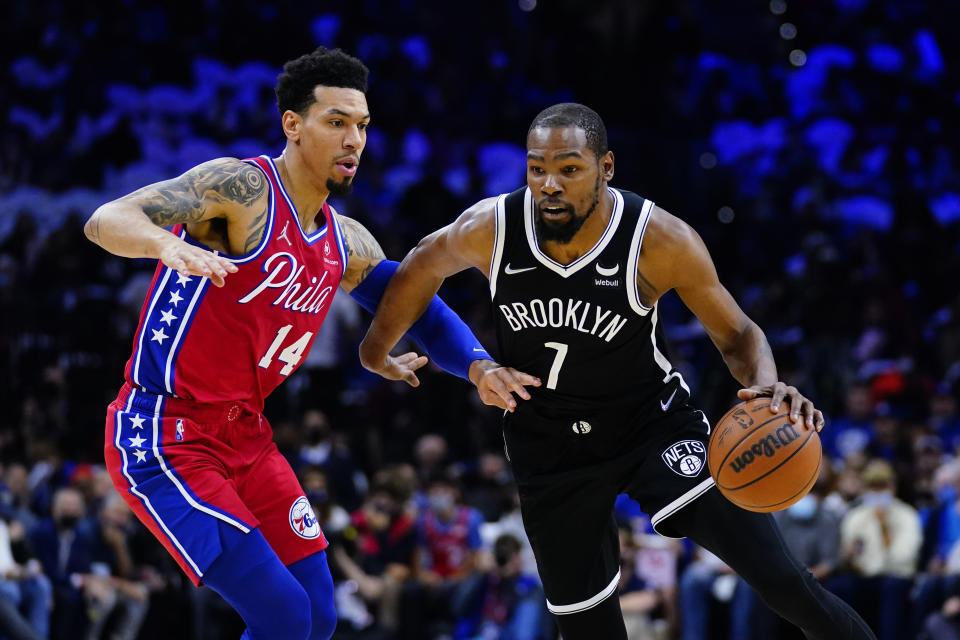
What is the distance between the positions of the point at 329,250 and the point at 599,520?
4.85ft

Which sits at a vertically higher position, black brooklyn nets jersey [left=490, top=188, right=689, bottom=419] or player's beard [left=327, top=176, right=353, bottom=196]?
player's beard [left=327, top=176, right=353, bottom=196]

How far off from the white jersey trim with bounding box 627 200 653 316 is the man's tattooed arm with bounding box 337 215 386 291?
115cm

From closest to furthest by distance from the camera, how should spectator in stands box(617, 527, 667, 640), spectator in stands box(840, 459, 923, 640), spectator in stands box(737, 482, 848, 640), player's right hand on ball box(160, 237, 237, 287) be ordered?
player's right hand on ball box(160, 237, 237, 287) → spectator in stands box(840, 459, 923, 640) → spectator in stands box(737, 482, 848, 640) → spectator in stands box(617, 527, 667, 640)

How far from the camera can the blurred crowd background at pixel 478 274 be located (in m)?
9.29

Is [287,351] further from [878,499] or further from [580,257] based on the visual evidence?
[878,499]

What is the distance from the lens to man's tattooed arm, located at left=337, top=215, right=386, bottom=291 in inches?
197

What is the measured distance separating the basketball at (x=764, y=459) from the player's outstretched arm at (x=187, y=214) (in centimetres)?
182

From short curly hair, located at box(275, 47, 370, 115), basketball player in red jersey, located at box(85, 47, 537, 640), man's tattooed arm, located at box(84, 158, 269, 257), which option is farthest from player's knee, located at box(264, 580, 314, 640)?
short curly hair, located at box(275, 47, 370, 115)

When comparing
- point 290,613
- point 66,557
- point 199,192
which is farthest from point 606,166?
point 66,557

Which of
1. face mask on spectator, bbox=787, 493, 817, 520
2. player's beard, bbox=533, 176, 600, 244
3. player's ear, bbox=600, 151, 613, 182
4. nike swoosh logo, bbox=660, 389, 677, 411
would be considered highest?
player's ear, bbox=600, 151, 613, 182

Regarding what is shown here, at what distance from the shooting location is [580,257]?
4516 millimetres

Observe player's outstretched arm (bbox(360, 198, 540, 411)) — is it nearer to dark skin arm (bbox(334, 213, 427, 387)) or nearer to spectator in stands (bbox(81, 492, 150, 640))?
dark skin arm (bbox(334, 213, 427, 387))

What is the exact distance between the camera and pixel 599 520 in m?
4.64

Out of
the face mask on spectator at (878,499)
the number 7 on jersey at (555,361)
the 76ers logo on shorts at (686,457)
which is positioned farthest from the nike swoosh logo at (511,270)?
the face mask on spectator at (878,499)
